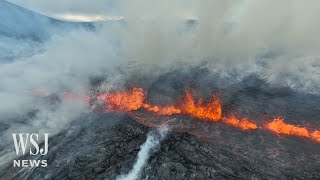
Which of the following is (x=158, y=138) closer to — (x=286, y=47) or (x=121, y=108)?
(x=121, y=108)

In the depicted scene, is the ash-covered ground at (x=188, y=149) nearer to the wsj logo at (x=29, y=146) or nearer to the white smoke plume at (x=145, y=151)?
the white smoke plume at (x=145, y=151)

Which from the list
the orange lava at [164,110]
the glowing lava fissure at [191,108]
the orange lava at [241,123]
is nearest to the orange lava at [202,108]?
the glowing lava fissure at [191,108]

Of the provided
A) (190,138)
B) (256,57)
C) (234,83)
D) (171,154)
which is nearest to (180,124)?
(190,138)

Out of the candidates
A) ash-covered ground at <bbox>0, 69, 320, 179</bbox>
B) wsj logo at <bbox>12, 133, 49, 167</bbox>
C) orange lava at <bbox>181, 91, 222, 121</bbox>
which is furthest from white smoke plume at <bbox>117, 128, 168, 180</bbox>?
wsj logo at <bbox>12, 133, 49, 167</bbox>

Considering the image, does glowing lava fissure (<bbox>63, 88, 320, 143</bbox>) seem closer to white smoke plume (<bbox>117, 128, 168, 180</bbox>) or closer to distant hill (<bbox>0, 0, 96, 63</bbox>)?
white smoke plume (<bbox>117, 128, 168, 180</bbox>)

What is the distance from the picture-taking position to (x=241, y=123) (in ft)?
90.3

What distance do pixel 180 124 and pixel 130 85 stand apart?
472 inches

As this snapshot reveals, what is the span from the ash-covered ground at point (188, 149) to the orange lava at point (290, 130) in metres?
0.84

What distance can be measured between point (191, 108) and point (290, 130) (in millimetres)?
9720

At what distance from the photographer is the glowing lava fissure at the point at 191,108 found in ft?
86.0

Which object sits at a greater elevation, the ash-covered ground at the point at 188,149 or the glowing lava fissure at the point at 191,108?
the glowing lava fissure at the point at 191,108

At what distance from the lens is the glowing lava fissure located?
2622 cm

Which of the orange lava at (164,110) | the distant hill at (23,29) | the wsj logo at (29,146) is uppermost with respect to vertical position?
the distant hill at (23,29)

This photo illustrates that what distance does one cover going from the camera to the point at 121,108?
31.2 meters
